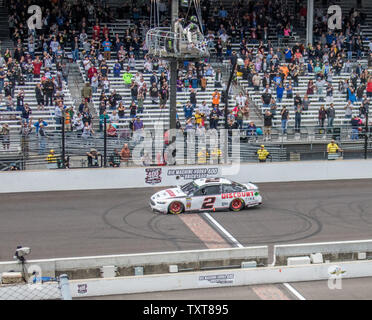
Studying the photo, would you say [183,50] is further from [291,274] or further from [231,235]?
[291,274]

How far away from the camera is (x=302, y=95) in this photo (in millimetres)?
34719

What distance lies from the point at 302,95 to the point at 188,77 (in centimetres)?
636

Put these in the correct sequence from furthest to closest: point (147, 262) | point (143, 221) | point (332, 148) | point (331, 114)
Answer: point (331, 114), point (332, 148), point (143, 221), point (147, 262)

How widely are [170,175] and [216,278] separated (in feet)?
37.1

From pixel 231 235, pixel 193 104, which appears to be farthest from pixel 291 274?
pixel 193 104

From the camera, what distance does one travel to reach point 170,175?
2636 cm

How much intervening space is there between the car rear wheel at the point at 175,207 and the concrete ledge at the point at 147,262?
21.0 ft

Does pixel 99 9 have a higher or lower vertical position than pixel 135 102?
higher

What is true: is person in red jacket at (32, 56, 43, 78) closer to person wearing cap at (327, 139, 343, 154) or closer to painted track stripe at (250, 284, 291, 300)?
person wearing cap at (327, 139, 343, 154)

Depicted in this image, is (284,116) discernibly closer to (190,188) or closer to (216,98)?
(216,98)

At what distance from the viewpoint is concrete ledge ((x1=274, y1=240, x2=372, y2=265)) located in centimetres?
1655

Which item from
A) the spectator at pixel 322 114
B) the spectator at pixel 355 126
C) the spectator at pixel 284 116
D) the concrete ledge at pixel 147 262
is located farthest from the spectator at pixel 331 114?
the concrete ledge at pixel 147 262

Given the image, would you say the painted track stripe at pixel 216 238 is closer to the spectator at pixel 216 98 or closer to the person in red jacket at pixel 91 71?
the spectator at pixel 216 98

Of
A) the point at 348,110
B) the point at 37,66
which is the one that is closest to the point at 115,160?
the point at 37,66
